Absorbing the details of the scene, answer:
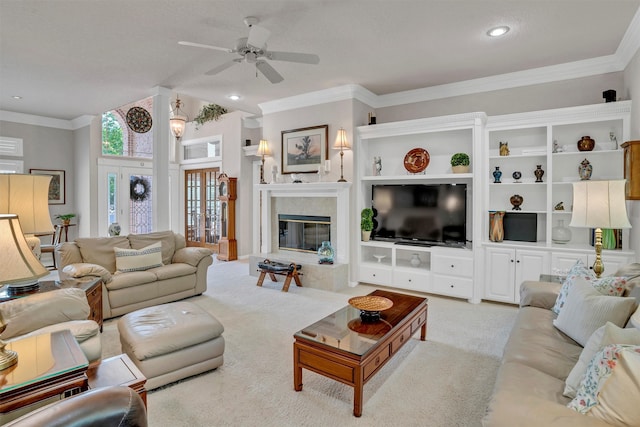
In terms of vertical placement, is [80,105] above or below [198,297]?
above

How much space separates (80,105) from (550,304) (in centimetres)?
749

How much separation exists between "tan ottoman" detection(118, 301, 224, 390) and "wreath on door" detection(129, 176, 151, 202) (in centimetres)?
609

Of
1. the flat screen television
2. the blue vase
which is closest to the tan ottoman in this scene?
the blue vase

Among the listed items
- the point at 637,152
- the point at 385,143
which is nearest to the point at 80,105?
the point at 385,143

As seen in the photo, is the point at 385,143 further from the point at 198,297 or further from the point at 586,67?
the point at 198,297

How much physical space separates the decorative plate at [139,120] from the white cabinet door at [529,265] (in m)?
8.03

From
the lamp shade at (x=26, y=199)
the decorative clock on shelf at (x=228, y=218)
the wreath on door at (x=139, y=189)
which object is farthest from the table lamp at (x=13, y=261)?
the wreath on door at (x=139, y=189)

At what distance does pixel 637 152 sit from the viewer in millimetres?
3244

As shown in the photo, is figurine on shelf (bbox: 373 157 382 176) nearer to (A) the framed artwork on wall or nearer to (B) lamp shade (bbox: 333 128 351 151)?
(B) lamp shade (bbox: 333 128 351 151)

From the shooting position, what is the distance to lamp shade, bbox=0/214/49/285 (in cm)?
140

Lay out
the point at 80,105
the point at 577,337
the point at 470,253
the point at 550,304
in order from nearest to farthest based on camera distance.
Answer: the point at 577,337 → the point at 550,304 → the point at 470,253 → the point at 80,105

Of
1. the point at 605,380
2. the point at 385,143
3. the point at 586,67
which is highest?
the point at 586,67

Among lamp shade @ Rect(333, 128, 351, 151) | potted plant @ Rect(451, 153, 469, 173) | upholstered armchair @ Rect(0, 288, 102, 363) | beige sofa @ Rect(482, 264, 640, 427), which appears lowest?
beige sofa @ Rect(482, 264, 640, 427)

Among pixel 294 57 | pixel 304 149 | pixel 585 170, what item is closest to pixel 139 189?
pixel 304 149
